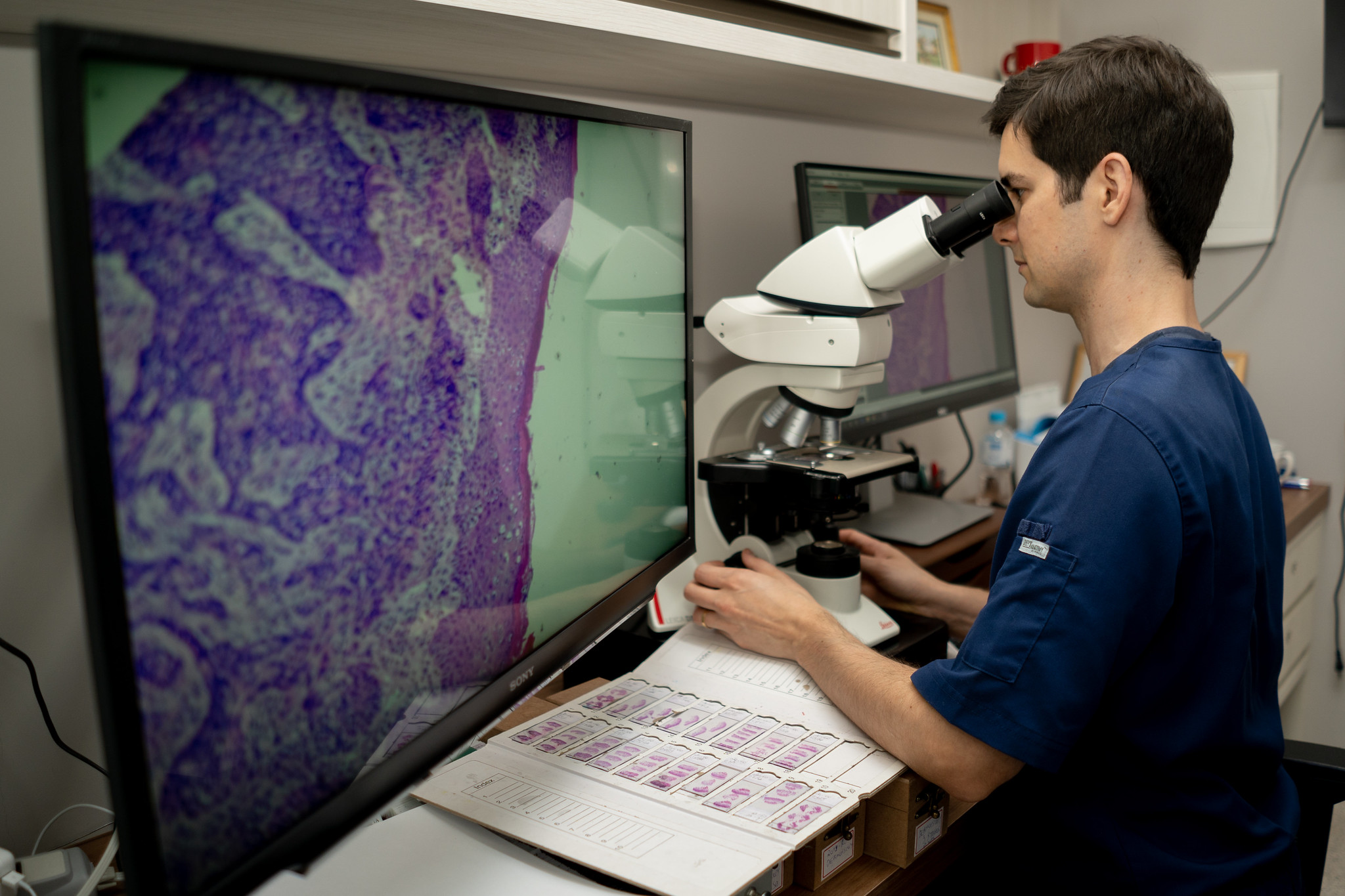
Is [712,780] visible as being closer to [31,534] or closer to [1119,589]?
[1119,589]

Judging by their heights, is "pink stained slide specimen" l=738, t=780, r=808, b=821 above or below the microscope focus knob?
below

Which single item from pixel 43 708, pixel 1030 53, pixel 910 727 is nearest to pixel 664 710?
pixel 910 727

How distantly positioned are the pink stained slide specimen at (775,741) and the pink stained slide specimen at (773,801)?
6 centimetres

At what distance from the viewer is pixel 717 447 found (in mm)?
1345

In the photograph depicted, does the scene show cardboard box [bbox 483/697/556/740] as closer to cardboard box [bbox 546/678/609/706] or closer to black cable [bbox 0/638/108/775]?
cardboard box [bbox 546/678/609/706]

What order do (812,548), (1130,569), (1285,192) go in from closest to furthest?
(1130,569)
(812,548)
(1285,192)

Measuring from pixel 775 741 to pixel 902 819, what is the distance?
0.14m

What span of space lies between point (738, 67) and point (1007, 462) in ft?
4.17

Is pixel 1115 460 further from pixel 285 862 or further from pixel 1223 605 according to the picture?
pixel 285 862

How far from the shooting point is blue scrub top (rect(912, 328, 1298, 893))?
80 centimetres

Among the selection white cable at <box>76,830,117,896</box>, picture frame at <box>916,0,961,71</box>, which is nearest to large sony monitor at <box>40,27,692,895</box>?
white cable at <box>76,830,117,896</box>

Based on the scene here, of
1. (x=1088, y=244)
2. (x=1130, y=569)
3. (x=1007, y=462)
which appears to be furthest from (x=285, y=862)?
(x=1007, y=462)

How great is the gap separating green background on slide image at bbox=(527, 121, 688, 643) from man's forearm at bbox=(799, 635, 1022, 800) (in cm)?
26

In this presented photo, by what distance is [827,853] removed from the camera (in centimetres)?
77
